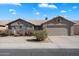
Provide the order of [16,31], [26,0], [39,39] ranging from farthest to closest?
[16,31]
[39,39]
[26,0]

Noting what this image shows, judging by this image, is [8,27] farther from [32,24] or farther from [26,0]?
[26,0]

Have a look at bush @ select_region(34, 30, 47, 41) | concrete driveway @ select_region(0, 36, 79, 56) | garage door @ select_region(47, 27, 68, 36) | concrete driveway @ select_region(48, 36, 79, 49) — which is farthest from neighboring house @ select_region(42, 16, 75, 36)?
concrete driveway @ select_region(0, 36, 79, 56)

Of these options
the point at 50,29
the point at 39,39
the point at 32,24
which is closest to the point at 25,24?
the point at 32,24

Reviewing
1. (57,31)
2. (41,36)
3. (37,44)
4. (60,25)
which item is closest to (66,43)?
(37,44)

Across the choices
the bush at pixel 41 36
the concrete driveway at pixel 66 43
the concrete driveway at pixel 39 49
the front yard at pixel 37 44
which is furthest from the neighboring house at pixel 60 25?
the concrete driveway at pixel 39 49

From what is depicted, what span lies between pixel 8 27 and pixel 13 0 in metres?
22.6

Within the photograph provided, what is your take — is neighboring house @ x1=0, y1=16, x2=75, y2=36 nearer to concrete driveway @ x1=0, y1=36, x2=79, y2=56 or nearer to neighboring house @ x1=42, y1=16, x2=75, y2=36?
neighboring house @ x1=42, y1=16, x2=75, y2=36

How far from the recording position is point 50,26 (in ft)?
92.9

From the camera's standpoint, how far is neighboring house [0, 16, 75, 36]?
27891mm

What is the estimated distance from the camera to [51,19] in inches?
1125

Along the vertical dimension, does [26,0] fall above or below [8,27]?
above

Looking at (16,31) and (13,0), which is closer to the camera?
(13,0)

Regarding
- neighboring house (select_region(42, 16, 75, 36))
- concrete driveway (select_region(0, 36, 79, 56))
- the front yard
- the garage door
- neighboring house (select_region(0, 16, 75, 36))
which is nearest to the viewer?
concrete driveway (select_region(0, 36, 79, 56))

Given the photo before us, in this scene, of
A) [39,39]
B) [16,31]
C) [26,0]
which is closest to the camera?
[26,0]
